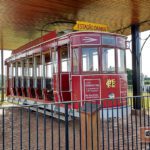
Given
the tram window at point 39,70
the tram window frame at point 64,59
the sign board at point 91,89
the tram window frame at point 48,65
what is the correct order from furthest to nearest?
the tram window at point 39,70 → the tram window frame at point 48,65 → the tram window frame at point 64,59 → the sign board at point 91,89

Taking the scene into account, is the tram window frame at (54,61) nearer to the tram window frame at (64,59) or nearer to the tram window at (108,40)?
the tram window frame at (64,59)

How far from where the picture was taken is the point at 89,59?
28.7ft

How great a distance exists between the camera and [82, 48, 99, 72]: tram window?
8672 mm

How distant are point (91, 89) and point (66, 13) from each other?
3112 mm

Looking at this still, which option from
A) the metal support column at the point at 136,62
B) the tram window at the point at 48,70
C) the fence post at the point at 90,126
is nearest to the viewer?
the fence post at the point at 90,126

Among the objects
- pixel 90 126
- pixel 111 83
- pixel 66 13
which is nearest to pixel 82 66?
pixel 111 83

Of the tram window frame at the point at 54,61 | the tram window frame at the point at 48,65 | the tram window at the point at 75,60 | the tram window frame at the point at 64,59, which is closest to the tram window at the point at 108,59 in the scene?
the tram window at the point at 75,60

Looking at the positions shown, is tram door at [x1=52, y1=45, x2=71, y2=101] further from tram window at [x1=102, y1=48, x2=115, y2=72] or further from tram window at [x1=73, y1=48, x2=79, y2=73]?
tram window at [x1=102, y1=48, x2=115, y2=72]

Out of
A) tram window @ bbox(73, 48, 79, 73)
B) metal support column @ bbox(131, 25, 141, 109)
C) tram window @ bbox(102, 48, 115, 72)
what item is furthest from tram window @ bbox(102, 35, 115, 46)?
metal support column @ bbox(131, 25, 141, 109)

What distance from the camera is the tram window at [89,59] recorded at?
8672mm

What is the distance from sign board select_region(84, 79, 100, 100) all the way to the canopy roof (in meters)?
2.46

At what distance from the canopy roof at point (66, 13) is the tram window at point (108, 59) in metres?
1.46

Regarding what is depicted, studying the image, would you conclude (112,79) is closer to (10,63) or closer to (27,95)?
(27,95)

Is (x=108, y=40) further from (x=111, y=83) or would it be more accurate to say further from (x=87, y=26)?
(x=111, y=83)
